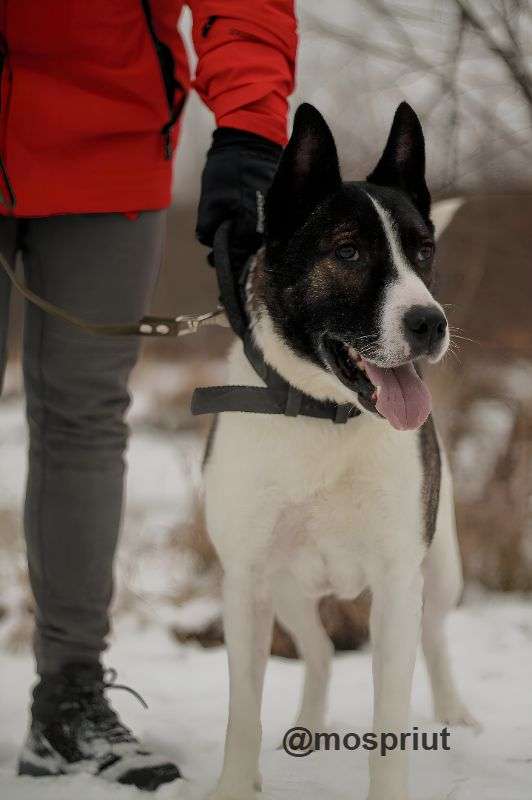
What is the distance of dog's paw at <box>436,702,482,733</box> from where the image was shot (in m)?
2.66

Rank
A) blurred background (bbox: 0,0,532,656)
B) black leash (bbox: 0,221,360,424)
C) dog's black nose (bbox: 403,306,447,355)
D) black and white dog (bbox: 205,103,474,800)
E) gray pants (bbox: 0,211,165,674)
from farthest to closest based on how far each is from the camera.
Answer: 1. blurred background (bbox: 0,0,532,656)
2. gray pants (bbox: 0,211,165,674)
3. black leash (bbox: 0,221,360,424)
4. black and white dog (bbox: 205,103,474,800)
5. dog's black nose (bbox: 403,306,447,355)

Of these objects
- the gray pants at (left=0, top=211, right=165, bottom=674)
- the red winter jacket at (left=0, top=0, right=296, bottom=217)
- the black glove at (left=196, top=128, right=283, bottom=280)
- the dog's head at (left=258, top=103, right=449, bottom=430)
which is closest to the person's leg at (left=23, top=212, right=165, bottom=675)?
the gray pants at (left=0, top=211, right=165, bottom=674)

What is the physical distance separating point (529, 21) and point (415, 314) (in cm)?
224

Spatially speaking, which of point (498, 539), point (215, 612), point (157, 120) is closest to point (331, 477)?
point (157, 120)

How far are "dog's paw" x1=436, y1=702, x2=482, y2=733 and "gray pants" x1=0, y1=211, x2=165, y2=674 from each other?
96 cm

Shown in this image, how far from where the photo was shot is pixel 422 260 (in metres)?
2.12

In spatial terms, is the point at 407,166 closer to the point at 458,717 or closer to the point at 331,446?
the point at 331,446

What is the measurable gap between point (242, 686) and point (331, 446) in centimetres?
57

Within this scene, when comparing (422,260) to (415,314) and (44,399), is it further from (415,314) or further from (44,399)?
(44,399)

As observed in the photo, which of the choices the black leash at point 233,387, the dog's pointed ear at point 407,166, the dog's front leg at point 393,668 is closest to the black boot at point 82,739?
the dog's front leg at point 393,668

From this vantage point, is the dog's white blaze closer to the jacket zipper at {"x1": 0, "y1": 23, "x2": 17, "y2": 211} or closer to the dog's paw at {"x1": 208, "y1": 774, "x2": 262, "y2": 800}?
the jacket zipper at {"x1": 0, "y1": 23, "x2": 17, "y2": 211}

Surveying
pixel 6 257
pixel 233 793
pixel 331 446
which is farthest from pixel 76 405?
pixel 233 793

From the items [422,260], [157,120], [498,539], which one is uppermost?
[157,120]

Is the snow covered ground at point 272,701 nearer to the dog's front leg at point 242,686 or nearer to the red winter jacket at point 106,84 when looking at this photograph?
the dog's front leg at point 242,686
